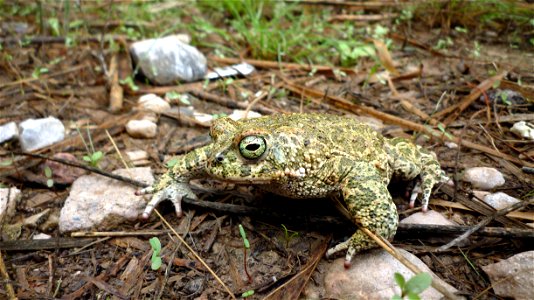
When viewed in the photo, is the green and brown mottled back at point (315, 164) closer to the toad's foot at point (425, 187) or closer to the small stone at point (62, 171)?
the toad's foot at point (425, 187)

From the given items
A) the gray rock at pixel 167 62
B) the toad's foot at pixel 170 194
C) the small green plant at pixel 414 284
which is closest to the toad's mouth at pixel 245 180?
the toad's foot at pixel 170 194

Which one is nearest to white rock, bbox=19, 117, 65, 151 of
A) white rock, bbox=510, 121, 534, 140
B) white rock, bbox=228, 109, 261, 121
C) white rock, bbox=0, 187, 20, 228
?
white rock, bbox=0, 187, 20, 228

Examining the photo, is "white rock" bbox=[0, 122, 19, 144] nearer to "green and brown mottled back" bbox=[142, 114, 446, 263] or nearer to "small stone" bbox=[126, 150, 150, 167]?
"small stone" bbox=[126, 150, 150, 167]

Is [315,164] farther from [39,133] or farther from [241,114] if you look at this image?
[39,133]

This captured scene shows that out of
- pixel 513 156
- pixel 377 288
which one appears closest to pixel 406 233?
pixel 377 288

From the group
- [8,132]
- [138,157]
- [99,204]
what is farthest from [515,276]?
[8,132]

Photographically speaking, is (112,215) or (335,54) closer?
(112,215)

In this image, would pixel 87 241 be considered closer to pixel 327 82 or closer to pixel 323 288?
pixel 323 288

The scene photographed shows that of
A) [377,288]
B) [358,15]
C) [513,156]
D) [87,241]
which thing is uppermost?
[358,15]
